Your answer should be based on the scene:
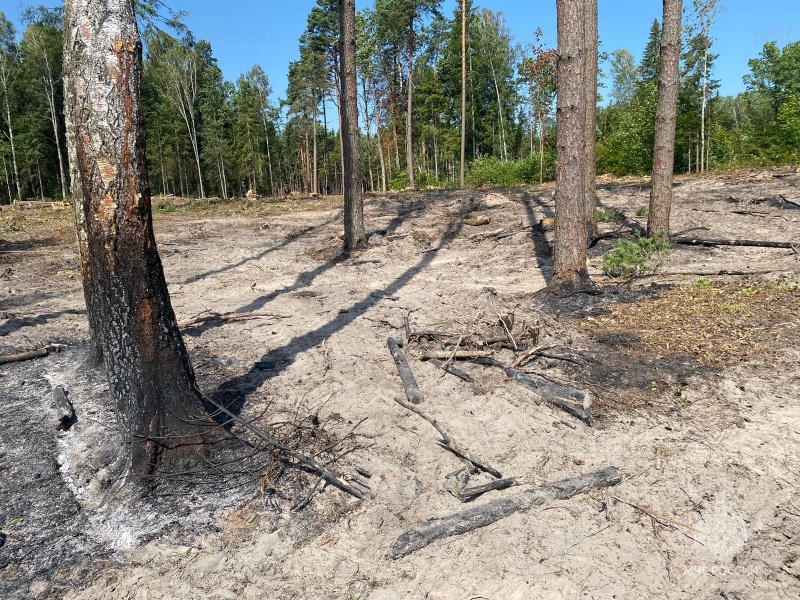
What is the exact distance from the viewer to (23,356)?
6023 mm

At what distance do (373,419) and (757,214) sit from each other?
11.8 m

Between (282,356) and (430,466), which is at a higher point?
(282,356)

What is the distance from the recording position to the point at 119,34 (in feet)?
11.3

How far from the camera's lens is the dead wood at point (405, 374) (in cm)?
489

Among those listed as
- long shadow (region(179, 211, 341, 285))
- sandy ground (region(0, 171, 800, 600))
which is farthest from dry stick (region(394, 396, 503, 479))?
long shadow (region(179, 211, 341, 285))

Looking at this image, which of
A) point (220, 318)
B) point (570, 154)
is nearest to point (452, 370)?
point (220, 318)

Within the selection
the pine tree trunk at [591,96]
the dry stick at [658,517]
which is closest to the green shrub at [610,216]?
the pine tree trunk at [591,96]

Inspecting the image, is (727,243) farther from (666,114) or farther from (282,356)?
(282,356)

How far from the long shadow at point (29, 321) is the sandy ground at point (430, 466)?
5 centimetres

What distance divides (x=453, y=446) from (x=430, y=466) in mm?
228

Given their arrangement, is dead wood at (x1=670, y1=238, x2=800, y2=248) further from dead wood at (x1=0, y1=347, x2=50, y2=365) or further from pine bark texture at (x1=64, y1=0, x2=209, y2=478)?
dead wood at (x1=0, y1=347, x2=50, y2=365)

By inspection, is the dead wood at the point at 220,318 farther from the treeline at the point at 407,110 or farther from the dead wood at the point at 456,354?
the treeline at the point at 407,110

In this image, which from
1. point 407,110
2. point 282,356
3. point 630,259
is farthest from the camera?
point 407,110

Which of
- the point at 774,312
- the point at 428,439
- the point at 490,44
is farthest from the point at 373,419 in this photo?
the point at 490,44
